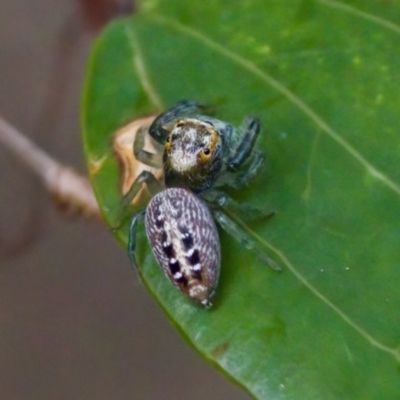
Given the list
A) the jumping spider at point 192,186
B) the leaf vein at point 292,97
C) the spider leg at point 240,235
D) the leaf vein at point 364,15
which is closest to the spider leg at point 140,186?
the jumping spider at point 192,186

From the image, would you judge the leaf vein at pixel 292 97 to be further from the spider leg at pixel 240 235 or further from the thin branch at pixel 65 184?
the thin branch at pixel 65 184

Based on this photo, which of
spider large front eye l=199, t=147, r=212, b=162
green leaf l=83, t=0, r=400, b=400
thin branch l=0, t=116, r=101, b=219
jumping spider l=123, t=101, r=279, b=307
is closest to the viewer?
green leaf l=83, t=0, r=400, b=400

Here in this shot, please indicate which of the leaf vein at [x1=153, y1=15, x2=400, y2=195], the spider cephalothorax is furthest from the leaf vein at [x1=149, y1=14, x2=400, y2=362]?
the spider cephalothorax

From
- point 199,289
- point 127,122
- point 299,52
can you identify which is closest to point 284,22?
point 299,52

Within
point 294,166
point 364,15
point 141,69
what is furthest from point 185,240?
point 364,15

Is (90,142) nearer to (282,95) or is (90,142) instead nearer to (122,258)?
(282,95)

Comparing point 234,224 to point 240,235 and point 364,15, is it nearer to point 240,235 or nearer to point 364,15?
point 240,235

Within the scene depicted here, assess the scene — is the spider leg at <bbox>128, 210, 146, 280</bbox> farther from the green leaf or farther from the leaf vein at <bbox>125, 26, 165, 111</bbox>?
the leaf vein at <bbox>125, 26, 165, 111</bbox>

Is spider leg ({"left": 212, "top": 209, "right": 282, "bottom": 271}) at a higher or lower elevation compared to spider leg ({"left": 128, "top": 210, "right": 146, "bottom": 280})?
lower
